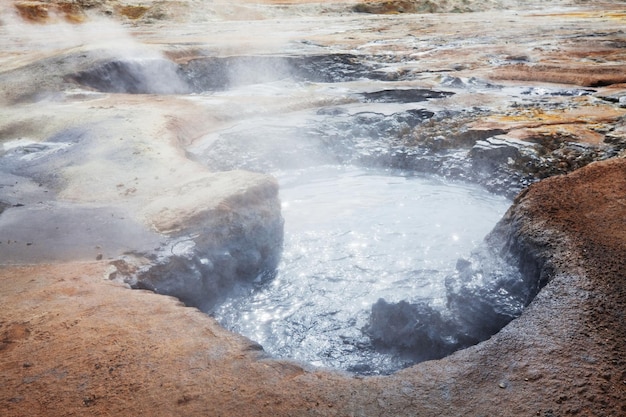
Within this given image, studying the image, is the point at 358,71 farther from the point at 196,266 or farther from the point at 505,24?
the point at 505,24

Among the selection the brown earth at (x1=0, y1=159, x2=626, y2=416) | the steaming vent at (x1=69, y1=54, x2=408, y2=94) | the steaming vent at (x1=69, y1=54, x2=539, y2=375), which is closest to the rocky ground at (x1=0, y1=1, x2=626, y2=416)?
the brown earth at (x1=0, y1=159, x2=626, y2=416)

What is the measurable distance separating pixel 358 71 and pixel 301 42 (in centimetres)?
269

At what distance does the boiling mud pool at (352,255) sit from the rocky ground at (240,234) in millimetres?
348

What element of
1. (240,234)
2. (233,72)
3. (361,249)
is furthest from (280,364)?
(233,72)

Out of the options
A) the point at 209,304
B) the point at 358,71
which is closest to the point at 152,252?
the point at 209,304

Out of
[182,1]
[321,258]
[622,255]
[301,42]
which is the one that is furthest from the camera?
[182,1]

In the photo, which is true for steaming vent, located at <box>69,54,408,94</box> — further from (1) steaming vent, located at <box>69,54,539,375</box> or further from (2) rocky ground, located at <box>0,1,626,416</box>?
(2) rocky ground, located at <box>0,1,626,416</box>

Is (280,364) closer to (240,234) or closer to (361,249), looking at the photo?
(240,234)

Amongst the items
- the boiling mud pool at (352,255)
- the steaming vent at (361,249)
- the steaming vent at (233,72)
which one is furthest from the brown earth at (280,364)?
the steaming vent at (233,72)

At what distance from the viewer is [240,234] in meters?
3.80

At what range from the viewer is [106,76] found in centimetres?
827

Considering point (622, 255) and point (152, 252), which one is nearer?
point (622, 255)

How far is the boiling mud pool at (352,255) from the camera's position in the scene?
10.8 ft

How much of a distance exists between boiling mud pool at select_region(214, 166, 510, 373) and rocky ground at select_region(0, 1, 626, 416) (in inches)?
13.7
